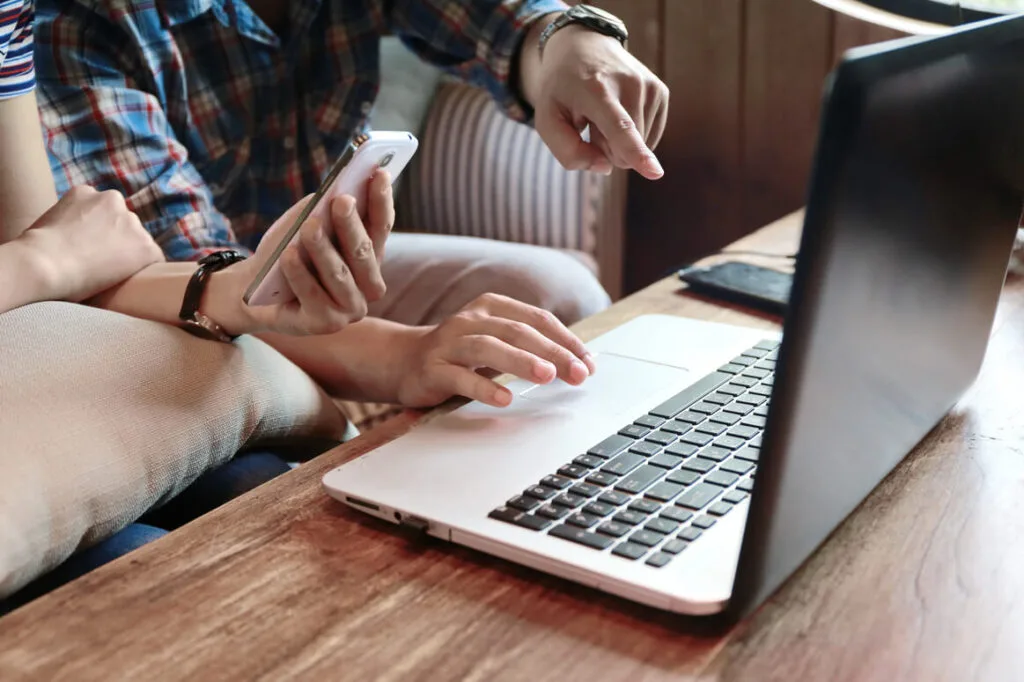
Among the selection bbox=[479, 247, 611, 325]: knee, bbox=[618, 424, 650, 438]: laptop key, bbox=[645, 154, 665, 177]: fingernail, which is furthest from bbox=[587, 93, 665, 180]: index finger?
bbox=[479, 247, 611, 325]: knee

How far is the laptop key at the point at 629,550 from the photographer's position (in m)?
0.50

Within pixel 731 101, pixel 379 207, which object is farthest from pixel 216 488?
pixel 731 101

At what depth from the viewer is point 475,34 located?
1226mm

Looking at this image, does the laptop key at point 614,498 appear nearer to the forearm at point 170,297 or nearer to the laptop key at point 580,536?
the laptop key at point 580,536

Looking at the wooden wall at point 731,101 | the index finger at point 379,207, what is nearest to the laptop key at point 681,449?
the index finger at point 379,207

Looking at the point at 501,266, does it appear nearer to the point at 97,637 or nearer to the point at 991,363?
the point at 991,363

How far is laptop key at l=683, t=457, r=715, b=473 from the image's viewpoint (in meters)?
0.59

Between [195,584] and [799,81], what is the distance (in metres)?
1.54

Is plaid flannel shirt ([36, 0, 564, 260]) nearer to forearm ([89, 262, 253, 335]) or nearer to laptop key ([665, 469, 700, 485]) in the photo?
forearm ([89, 262, 253, 335])

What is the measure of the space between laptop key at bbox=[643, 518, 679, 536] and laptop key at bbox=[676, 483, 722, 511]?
0.02 m

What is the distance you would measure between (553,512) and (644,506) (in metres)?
0.05

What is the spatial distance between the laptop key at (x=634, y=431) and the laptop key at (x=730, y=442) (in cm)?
5

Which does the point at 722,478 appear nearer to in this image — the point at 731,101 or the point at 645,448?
the point at 645,448

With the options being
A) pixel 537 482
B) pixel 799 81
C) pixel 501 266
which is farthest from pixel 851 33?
pixel 537 482
